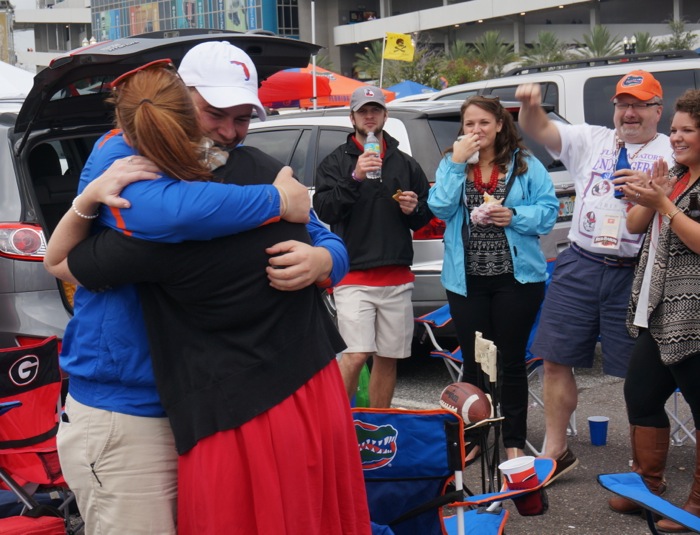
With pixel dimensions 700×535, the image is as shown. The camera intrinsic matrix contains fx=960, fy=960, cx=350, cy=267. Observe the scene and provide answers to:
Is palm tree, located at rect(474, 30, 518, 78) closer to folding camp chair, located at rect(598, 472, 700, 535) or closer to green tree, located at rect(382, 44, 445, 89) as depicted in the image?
green tree, located at rect(382, 44, 445, 89)

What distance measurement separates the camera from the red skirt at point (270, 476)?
2.18 metres

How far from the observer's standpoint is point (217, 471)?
2.19 m

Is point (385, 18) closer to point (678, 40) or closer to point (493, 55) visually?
point (493, 55)

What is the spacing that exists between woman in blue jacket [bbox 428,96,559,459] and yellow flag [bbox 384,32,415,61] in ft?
37.7

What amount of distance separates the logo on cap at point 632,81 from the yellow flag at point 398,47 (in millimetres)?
11733

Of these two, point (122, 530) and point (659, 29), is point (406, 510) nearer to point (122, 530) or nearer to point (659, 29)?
point (122, 530)

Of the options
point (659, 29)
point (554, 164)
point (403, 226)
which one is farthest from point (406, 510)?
point (659, 29)

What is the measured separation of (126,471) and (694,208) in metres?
2.68

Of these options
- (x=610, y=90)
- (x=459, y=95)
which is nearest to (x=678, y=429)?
(x=610, y=90)

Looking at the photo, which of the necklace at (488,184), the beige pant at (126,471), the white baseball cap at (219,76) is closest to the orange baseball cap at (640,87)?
the necklace at (488,184)

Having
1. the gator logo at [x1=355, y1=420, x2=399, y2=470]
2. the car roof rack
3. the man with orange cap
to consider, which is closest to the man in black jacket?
the man with orange cap

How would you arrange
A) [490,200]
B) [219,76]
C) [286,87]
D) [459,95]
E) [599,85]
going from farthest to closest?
[286,87]
[459,95]
[599,85]
[490,200]
[219,76]

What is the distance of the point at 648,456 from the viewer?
13.9 feet

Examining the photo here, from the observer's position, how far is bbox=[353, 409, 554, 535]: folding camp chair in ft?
10.3
